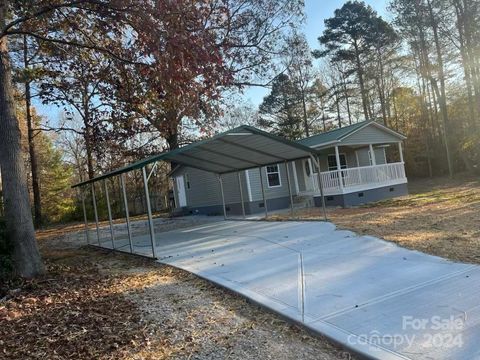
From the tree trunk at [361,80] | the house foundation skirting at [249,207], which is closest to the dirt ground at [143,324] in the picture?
the house foundation skirting at [249,207]

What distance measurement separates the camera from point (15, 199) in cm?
700

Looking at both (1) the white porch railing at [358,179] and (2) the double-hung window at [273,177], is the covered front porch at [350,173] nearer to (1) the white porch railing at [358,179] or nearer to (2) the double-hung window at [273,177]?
(1) the white porch railing at [358,179]

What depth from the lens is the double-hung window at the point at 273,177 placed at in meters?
20.3

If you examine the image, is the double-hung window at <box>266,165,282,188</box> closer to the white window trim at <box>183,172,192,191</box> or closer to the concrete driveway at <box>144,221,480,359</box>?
the white window trim at <box>183,172,192,191</box>

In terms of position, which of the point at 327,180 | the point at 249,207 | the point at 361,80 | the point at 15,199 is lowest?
the point at 249,207

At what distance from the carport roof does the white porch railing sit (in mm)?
5520

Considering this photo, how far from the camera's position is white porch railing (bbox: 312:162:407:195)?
17984 mm

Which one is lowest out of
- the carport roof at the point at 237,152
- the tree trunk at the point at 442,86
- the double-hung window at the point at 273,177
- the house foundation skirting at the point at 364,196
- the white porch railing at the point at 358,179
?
the house foundation skirting at the point at 364,196

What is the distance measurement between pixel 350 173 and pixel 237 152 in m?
7.93

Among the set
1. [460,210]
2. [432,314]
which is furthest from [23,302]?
[460,210]

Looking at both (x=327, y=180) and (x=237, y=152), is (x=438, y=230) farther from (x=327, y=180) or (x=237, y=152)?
(x=327, y=180)

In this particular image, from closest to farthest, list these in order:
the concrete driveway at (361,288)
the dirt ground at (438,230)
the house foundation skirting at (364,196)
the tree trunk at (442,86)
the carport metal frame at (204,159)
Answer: the concrete driveway at (361,288)
the dirt ground at (438,230)
the carport metal frame at (204,159)
the house foundation skirting at (364,196)
the tree trunk at (442,86)

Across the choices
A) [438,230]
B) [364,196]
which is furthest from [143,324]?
[364,196]

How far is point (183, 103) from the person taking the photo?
27.1 ft
